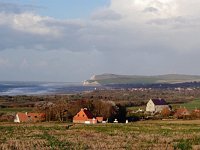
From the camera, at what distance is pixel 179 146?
89.8 ft

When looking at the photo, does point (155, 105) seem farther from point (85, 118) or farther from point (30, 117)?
point (30, 117)

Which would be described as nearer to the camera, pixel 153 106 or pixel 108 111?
pixel 108 111

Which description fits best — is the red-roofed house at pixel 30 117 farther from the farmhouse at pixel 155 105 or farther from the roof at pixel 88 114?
the farmhouse at pixel 155 105

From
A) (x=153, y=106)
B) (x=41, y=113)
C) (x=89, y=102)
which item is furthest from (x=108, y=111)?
(x=153, y=106)

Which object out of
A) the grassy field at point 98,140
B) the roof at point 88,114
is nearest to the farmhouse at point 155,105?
the roof at point 88,114

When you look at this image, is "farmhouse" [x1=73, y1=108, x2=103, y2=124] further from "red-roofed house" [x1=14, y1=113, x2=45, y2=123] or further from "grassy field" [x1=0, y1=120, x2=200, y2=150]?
"grassy field" [x1=0, y1=120, x2=200, y2=150]

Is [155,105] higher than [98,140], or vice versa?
[98,140]

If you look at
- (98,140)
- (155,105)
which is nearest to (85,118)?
(155,105)

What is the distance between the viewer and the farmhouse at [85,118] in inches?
2796

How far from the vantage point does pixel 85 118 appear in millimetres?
71562

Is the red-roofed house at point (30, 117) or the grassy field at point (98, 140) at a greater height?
the grassy field at point (98, 140)

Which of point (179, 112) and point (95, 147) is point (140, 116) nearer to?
point (179, 112)

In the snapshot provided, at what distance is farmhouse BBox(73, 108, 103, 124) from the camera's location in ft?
233

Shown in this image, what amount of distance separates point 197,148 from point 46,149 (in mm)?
8879
